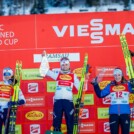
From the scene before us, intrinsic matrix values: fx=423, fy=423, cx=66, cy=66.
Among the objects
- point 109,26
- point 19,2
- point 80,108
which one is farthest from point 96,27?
point 19,2

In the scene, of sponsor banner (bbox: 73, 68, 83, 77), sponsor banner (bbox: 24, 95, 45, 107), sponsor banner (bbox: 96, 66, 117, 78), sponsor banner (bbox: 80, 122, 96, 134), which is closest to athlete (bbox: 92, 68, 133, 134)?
sponsor banner (bbox: 96, 66, 117, 78)

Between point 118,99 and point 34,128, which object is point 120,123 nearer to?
point 118,99

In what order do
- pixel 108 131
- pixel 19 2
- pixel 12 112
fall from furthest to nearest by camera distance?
1. pixel 19 2
2. pixel 108 131
3. pixel 12 112

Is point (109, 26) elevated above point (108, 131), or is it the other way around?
point (109, 26)

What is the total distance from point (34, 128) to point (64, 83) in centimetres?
88

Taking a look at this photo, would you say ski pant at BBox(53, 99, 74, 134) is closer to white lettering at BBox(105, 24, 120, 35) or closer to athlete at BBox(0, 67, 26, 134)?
athlete at BBox(0, 67, 26, 134)

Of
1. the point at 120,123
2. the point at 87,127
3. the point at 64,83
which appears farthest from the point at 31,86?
the point at 120,123

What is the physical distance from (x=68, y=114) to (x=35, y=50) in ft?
3.63

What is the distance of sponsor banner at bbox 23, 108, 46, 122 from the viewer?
6.31m

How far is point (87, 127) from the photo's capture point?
632 cm

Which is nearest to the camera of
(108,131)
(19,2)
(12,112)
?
(12,112)

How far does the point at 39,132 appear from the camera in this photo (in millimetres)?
6328

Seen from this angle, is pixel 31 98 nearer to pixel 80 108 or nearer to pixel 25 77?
pixel 25 77

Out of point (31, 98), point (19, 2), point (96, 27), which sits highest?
point (19, 2)
